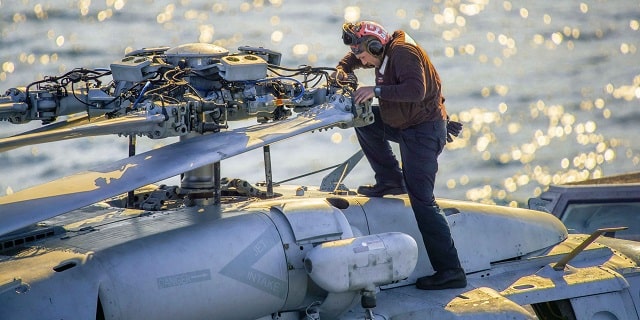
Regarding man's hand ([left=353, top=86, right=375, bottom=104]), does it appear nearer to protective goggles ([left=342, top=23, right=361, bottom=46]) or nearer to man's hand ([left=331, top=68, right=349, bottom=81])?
protective goggles ([left=342, top=23, right=361, bottom=46])

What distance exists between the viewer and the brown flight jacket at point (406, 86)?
14.8 m

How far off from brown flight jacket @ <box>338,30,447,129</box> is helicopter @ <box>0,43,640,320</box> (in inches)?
13.1

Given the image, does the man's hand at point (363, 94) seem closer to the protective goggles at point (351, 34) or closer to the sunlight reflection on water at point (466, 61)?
the protective goggles at point (351, 34)

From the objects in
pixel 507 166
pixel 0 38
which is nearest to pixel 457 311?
pixel 507 166

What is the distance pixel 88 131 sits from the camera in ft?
42.2

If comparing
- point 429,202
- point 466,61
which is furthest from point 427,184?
point 466,61

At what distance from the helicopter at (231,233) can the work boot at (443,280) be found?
0.12 meters

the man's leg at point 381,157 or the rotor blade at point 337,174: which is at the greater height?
the man's leg at point 381,157

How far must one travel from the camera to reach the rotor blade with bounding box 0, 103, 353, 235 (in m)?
12.4

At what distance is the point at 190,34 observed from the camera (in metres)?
38.3

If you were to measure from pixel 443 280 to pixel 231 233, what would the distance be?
106 inches

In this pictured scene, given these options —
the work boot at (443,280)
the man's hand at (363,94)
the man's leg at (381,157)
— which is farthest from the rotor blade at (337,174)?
the man's hand at (363,94)

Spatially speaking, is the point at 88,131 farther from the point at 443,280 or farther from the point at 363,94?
the point at 443,280

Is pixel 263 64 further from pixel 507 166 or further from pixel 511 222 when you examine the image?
pixel 507 166
